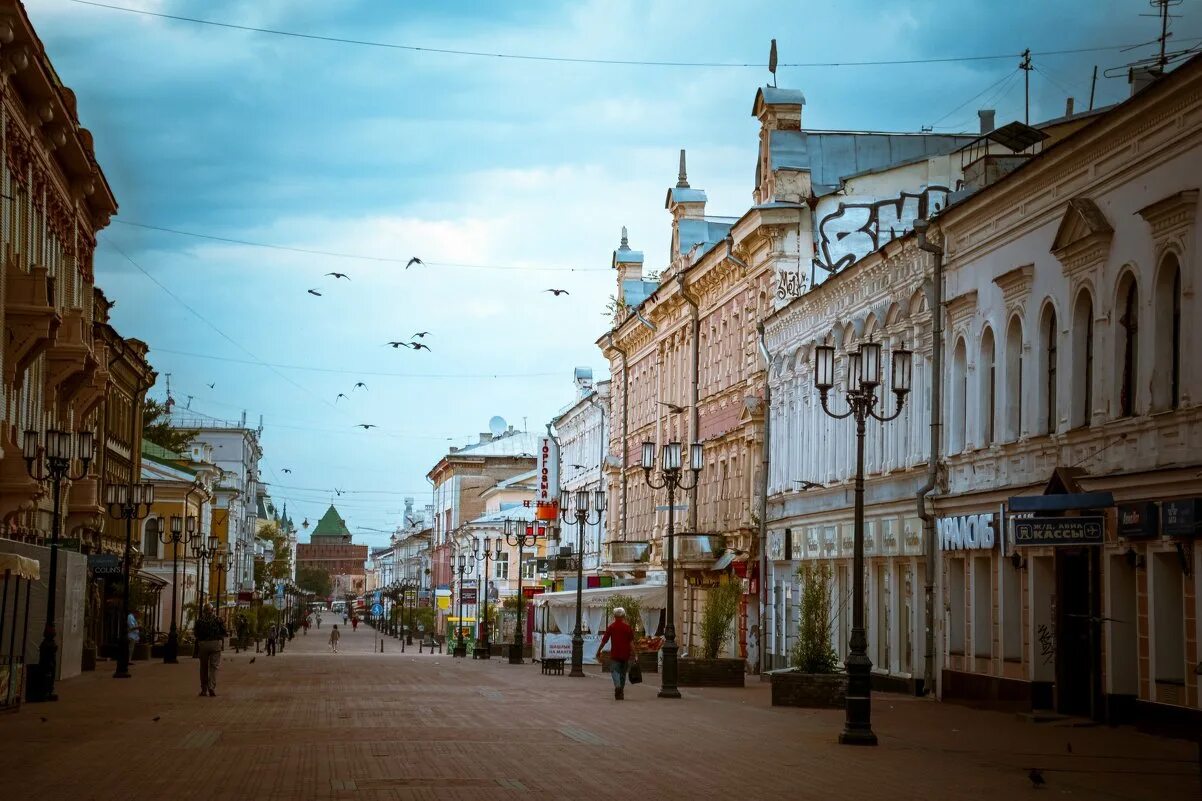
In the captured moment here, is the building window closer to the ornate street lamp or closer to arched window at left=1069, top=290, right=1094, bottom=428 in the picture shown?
arched window at left=1069, top=290, right=1094, bottom=428

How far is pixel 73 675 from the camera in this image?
41.3 meters

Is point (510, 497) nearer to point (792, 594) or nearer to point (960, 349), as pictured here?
point (792, 594)

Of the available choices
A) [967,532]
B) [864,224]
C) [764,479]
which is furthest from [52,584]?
[864,224]

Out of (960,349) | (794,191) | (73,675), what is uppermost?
(794,191)

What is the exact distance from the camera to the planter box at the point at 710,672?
37.6 m

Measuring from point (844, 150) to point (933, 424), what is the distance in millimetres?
18025

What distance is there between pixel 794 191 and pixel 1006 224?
16.9 m

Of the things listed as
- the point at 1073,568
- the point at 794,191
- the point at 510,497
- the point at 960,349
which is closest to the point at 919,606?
the point at 960,349

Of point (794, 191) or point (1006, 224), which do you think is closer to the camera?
point (1006, 224)

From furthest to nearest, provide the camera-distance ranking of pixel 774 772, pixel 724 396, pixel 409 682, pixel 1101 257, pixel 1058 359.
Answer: pixel 724 396
pixel 409 682
pixel 1058 359
pixel 1101 257
pixel 774 772

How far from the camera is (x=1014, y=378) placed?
2959cm

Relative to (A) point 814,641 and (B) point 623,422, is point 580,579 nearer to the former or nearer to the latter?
(A) point 814,641

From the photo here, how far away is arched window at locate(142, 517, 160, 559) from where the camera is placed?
85781 mm

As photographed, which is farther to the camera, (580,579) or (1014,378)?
(580,579)
